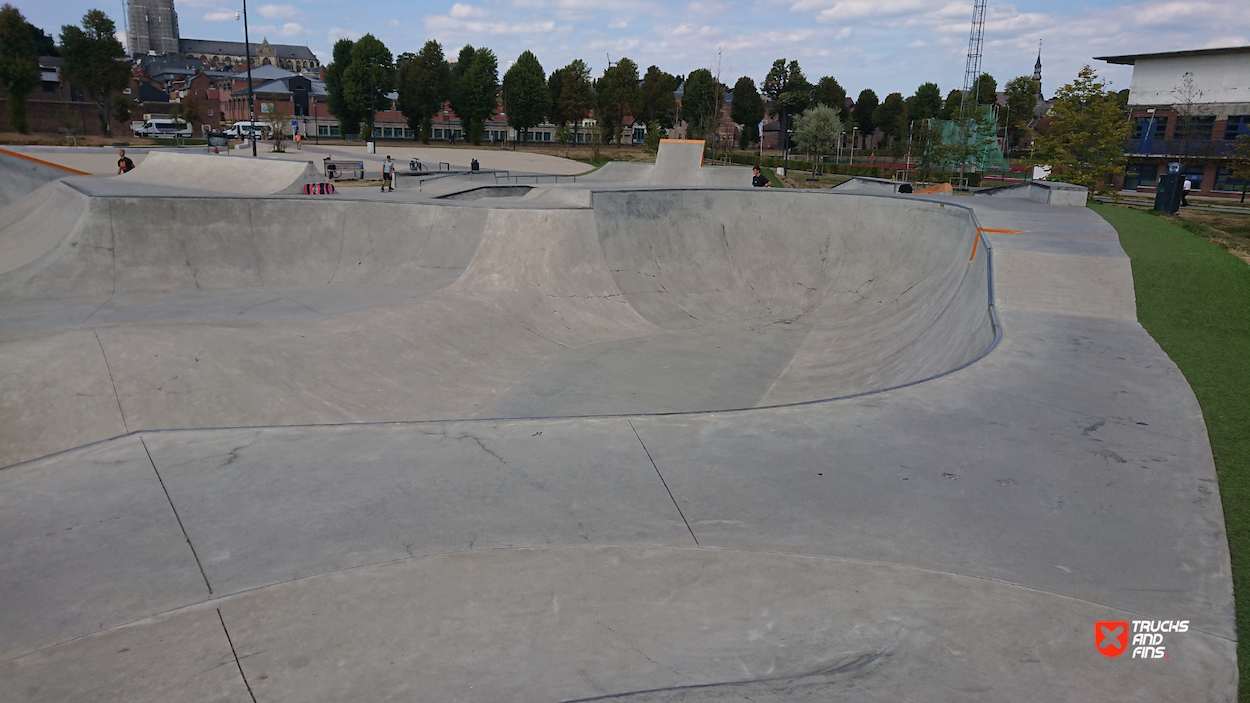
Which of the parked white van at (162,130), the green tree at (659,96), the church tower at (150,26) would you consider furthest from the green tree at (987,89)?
the church tower at (150,26)

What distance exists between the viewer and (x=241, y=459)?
6.24 metres

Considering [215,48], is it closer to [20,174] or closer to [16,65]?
[16,65]

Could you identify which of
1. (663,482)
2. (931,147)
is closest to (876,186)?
(931,147)

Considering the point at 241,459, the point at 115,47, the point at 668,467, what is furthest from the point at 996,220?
the point at 115,47

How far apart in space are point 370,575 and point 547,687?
154cm

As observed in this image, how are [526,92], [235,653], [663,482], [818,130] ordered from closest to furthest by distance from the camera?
[235,653] < [663,482] < [818,130] < [526,92]

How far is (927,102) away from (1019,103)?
20502mm

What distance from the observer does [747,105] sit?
95312 mm

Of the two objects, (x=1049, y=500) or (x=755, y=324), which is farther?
(x=755, y=324)

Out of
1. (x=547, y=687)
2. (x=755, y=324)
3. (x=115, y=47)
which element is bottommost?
(x=755, y=324)

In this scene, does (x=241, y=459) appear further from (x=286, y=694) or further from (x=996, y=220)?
(x=996, y=220)

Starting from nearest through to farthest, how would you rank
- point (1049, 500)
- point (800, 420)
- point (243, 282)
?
point (1049, 500) < point (800, 420) < point (243, 282)

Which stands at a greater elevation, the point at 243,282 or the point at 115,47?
the point at 115,47

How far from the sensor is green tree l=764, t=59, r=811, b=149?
95.7 meters
